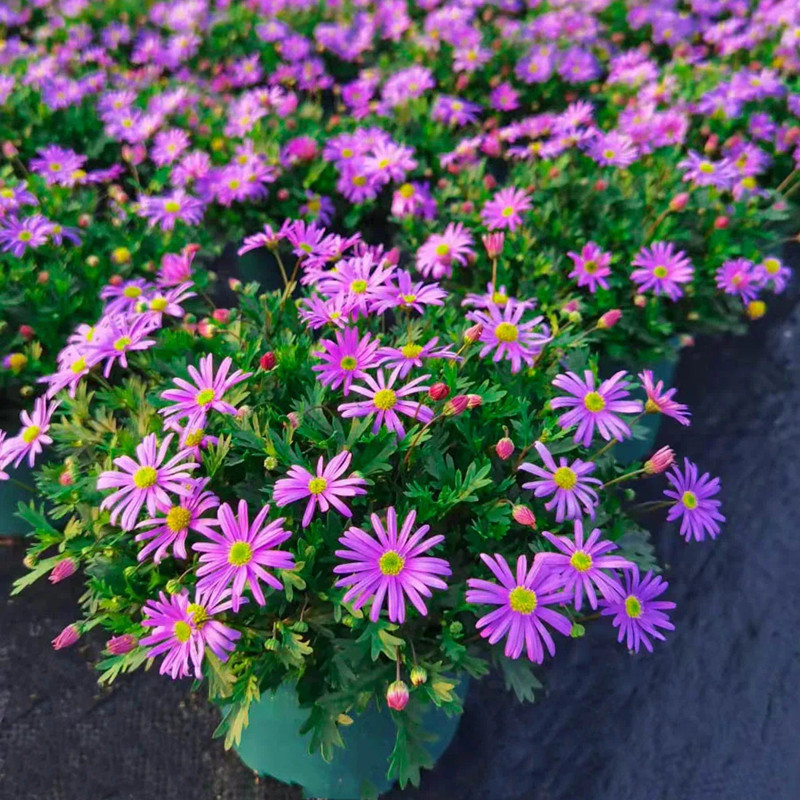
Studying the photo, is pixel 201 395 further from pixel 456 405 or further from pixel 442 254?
pixel 442 254

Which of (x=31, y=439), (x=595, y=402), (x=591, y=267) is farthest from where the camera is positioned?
(x=591, y=267)

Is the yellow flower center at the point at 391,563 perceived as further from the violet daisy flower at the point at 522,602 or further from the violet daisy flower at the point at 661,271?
the violet daisy flower at the point at 661,271

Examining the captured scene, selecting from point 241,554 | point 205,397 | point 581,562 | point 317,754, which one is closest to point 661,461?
point 581,562

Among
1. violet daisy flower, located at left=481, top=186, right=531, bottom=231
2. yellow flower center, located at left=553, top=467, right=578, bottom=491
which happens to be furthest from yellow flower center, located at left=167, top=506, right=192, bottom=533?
violet daisy flower, located at left=481, top=186, right=531, bottom=231

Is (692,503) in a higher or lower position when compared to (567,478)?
lower

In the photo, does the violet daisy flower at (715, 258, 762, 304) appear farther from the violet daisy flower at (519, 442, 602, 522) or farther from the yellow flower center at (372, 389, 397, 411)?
the yellow flower center at (372, 389, 397, 411)

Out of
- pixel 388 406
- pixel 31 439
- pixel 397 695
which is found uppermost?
pixel 388 406
